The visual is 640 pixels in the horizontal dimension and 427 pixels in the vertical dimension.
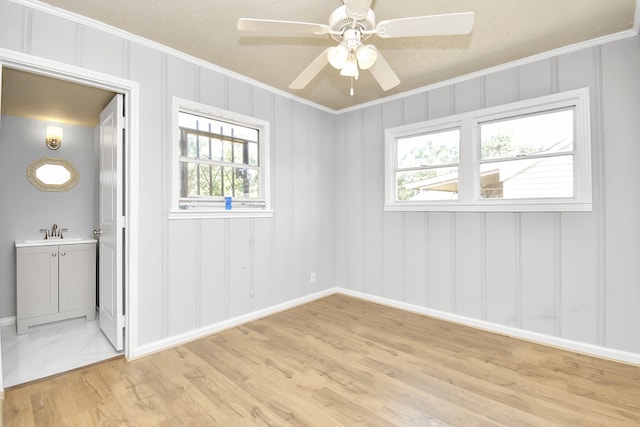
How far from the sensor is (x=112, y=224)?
267 centimetres

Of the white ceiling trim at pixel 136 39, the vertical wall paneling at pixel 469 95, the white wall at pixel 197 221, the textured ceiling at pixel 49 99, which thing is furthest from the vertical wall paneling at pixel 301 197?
the textured ceiling at pixel 49 99

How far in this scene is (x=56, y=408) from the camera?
187cm

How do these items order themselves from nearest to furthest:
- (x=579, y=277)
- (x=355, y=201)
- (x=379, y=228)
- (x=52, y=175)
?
(x=579, y=277)
(x=52, y=175)
(x=379, y=228)
(x=355, y=201)

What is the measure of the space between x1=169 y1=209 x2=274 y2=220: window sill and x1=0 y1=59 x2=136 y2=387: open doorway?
1.34ft

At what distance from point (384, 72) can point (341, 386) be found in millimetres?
2168

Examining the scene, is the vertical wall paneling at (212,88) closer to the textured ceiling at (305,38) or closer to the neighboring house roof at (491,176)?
the textured ceiling at (305,38)

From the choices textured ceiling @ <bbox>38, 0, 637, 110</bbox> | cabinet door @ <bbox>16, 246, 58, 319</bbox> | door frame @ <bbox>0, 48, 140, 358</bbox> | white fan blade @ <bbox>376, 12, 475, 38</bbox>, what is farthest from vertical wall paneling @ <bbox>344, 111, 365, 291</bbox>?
cabinet door @ <bbox>16, 246, 58, 319</bbox>

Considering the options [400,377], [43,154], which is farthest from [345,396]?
[43,154]

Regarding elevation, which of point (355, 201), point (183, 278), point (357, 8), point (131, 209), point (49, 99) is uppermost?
point (49, 99)

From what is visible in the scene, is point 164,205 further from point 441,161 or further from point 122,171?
point 441,161

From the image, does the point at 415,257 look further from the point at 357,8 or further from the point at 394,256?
the point at 357,8

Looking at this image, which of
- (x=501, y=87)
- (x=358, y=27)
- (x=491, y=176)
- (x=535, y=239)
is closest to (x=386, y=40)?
(x=358, y=27)

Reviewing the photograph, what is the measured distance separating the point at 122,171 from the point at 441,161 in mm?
3229

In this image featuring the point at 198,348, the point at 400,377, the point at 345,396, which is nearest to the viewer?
the point at 345,396
